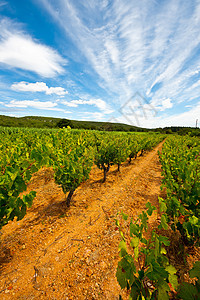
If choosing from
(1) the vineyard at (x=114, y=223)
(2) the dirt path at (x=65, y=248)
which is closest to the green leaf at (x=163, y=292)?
(1) the vineyard at (x=114, y=223)

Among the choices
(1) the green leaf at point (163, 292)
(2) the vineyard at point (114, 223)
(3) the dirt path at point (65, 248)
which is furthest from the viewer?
(3) the dirt path at point (65, 248)

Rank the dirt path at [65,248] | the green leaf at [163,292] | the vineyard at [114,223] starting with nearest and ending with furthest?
the green leaf at [163,292] < the vineyard at [114,223] < the dirt path at [65,248]

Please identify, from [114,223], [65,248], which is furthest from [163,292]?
[114,223]

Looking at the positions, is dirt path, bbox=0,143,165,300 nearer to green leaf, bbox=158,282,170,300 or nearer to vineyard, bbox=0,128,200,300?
vineyard, bbox=0,128,200,300

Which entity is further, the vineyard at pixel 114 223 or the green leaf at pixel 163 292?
the vineyard at pixel 114 223

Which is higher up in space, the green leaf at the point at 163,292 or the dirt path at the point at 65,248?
the green leaf at the point at 163,292

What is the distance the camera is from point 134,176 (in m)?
8.03

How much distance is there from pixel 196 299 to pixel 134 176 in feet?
22.6

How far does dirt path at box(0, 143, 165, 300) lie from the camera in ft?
7.62

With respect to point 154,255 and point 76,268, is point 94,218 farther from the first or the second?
point 154,255

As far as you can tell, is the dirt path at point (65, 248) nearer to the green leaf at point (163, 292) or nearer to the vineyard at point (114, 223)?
the vineyard at point (114, 223)

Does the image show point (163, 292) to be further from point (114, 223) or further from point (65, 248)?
point (114, 223)

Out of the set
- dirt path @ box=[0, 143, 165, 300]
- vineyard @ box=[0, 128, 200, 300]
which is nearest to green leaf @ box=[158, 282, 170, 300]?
vineyard @ box=[0, 128, 200, 300]

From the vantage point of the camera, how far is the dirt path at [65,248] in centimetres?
232
